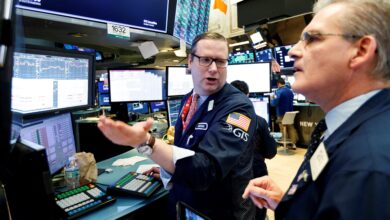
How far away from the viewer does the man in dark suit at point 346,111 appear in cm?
54

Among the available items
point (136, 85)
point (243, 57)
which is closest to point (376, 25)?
point (136, 85)

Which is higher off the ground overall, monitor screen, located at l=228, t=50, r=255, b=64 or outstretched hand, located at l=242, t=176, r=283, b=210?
monitor screen, located at l=228, t=50, r=255, b=64

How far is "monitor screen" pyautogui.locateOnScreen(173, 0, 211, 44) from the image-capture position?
8.17 ft

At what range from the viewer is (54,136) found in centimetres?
140

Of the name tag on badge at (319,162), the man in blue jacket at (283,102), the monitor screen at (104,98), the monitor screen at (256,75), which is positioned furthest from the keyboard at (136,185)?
the man in blue jacket at (283,102)

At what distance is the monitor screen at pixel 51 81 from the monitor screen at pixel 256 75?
7.66 feet

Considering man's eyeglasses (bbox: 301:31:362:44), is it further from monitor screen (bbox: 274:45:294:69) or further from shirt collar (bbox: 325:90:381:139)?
monitor screen (bbox: 274:45:294:69)

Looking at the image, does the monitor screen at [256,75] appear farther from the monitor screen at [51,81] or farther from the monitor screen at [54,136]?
the monitor screen at [54,136]

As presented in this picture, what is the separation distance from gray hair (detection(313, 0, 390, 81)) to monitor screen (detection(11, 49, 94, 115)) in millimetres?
1119

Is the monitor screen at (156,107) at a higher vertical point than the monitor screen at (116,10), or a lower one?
lower

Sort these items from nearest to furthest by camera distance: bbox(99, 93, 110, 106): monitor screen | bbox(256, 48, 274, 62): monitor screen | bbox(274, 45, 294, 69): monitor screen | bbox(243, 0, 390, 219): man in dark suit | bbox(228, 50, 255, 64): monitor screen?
1. bbox(243, 0, 390, 219): man in dark suit
2. bbox(99, 93, 110, 106): monitor screen
3. bbox(274, 45, 294, 69): monitor screen
4. bbox(256, 48, 274, 62): monitor screen
5. bbox(228, 50, 255, 64): monitor screen

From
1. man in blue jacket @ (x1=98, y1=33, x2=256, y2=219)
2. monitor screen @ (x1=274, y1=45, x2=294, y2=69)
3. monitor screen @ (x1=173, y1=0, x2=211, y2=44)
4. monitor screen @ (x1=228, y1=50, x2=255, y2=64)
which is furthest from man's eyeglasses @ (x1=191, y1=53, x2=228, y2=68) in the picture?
monitor screen @ (x1=228, y1=50, x2=255, y2=64)

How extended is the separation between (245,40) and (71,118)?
548 centimetres

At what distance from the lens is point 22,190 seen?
743mm
